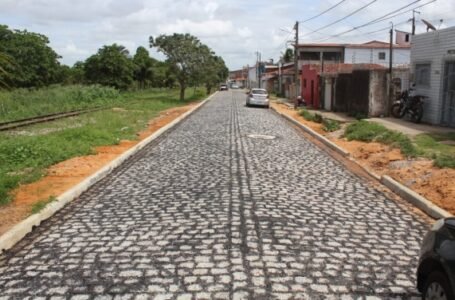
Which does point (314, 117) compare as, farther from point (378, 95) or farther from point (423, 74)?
point (423, 74)

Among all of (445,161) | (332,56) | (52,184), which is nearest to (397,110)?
(445,161)

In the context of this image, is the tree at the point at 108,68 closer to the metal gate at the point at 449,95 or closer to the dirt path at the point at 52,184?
the metal gate at the point at 449,95

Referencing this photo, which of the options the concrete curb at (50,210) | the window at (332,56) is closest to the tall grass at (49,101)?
the concrete curb at (50,210)

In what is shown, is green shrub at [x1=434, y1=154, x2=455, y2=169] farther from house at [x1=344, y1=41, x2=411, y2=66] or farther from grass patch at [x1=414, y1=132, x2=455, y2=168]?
house at [x1=344, y1=41, x2=411, y2=66]

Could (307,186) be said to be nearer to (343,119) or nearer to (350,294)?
(350,294)

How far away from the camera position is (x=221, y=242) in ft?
19.6

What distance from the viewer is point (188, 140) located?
17.1 metres

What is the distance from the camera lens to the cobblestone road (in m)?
4.77

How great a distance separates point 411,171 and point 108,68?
6619 cm

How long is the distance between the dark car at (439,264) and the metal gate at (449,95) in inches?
628

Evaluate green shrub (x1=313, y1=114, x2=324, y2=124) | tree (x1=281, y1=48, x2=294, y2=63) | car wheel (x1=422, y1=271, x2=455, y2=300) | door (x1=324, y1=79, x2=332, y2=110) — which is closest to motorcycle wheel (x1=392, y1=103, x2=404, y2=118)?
green shrub (x1=313, y1=114, x2=324, y2=124)

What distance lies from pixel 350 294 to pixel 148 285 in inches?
72.0

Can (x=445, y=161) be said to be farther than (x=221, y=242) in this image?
Yes

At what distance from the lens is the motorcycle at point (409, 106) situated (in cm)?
2055
